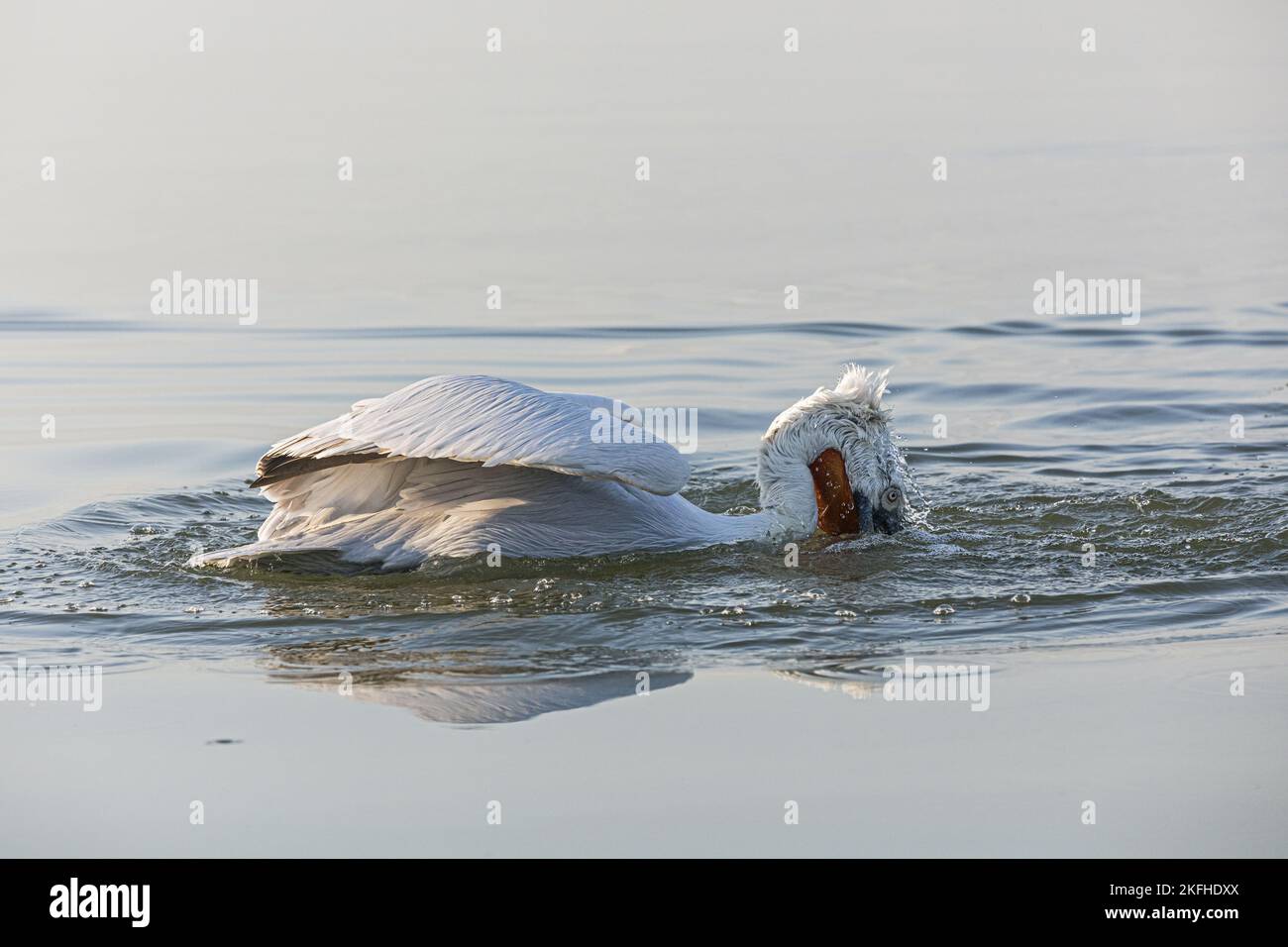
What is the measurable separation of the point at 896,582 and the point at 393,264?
29.3 feet

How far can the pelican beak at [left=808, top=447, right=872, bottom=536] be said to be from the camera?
8297mm

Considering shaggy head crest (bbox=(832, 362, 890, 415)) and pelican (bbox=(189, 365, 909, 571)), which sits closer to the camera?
pelican (bbox=(189, 365, 909, 571))

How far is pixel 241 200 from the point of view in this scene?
17.1m

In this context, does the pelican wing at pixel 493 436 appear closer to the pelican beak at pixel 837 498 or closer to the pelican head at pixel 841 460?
the pelican head at pixel 841 460

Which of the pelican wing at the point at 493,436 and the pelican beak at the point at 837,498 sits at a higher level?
the pelican wing at the point at 493,436

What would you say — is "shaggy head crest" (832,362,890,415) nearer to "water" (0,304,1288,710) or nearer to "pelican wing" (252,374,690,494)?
"water" (0,304,1288,710)

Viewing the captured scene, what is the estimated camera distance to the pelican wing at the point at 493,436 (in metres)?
6.72

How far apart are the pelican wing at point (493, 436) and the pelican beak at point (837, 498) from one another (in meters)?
1.46

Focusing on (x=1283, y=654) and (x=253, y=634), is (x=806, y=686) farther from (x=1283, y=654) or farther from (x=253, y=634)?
(x=253, y=634)

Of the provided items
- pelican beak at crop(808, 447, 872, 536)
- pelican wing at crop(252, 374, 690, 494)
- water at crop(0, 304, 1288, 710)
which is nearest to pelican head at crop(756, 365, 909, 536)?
pelican beak at crop(808, 447, 872, 536)

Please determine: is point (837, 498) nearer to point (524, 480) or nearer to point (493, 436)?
point (524, 480)

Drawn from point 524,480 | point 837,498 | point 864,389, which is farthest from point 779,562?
point 524,480

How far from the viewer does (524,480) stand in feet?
24.5

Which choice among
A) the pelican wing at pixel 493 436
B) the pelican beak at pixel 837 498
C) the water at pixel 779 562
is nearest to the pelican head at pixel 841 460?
the pelican beak at pixel 837 498
